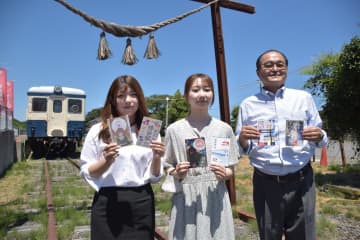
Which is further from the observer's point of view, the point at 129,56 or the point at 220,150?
the point at 129,56

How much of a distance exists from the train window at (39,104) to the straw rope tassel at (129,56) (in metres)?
14.1

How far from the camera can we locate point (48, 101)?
17.5 m

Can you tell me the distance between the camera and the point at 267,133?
91.1 inches

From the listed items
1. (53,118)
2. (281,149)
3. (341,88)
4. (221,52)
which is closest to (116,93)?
(281,149)

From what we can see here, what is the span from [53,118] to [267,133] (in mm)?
17050

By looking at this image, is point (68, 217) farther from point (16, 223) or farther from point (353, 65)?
point (353, 65)

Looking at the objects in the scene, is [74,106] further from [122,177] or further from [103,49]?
[122,177]

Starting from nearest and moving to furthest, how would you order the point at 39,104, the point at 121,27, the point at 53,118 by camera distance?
the point at 121,27, the point at 39,104, the point at 53,118

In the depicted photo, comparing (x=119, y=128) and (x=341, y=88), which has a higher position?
(x=341, y=88)

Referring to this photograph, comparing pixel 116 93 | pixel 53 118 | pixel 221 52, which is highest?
pixel 221 52

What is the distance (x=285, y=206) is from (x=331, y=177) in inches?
329

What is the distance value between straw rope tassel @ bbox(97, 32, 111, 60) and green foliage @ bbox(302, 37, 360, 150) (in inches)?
241

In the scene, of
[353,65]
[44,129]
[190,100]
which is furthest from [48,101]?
[190,100]

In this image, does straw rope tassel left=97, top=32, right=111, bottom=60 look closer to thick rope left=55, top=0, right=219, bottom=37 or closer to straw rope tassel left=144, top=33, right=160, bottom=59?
thick rope left=55, top=0, right=219, bottom=37
